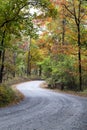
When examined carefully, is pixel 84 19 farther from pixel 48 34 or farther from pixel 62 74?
pixel 48 34

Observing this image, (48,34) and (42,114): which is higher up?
(48,34)

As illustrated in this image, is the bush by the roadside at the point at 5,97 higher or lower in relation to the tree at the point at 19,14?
lower

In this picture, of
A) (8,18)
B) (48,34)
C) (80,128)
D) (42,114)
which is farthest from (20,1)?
(48,34)

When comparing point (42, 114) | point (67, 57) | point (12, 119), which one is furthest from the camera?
point (67, 57)

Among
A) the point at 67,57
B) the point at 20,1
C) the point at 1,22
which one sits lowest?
the point at 67,57

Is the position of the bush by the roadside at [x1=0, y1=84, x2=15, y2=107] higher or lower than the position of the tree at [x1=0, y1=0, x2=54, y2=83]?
lower

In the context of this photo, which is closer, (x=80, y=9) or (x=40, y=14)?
(x=40, y=14)

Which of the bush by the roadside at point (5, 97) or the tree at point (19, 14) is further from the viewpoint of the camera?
the tree at point (19, 14)

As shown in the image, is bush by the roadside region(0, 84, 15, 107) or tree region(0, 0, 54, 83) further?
tree region(0, 0, 54, 83)

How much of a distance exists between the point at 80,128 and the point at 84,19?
67.8 feet

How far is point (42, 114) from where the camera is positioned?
13039mm

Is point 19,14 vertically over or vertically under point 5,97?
over

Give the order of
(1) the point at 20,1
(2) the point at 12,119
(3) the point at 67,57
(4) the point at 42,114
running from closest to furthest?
(2) the point at 12,119
(4) the point at 42,114
(1) the point at 20,1
(3) the point at 67,57

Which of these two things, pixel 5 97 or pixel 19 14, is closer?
pixel 5 97
